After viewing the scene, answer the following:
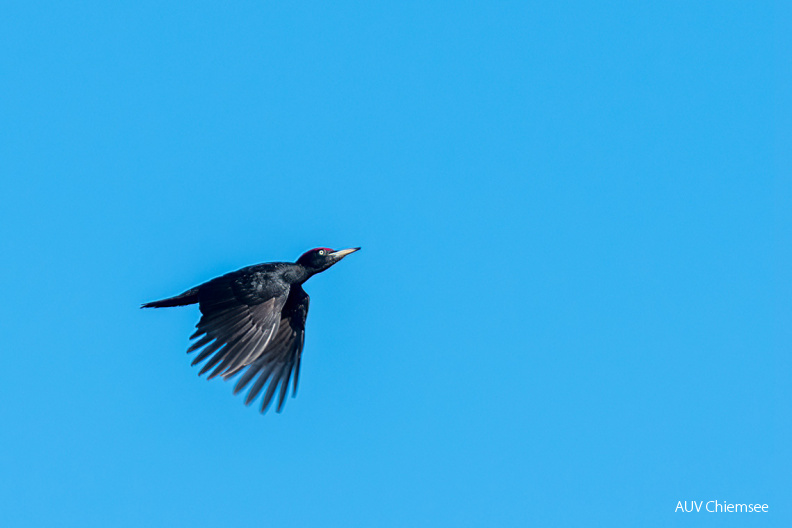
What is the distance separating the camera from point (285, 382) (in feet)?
50.7

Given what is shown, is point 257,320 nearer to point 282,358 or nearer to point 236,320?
point 236,320

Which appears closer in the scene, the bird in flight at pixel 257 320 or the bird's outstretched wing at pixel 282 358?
the bird in flight at pixel 257 320

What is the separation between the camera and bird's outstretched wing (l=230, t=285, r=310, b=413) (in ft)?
50.1

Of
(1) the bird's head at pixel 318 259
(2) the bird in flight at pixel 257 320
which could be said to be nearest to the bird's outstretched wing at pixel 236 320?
(2) the bird in flight at pixel 257 320

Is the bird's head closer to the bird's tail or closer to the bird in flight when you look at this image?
the bird in flight


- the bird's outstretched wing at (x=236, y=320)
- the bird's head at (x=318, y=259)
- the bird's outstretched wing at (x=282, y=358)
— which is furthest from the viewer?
the bird's head at (x=318, y=259)

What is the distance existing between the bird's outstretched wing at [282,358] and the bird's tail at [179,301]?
4.28 ft

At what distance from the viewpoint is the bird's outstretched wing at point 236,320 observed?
1430cm

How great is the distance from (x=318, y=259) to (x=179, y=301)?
7.18 feet

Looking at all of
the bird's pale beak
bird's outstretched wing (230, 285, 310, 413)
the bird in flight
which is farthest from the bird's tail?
the bird's pale beak

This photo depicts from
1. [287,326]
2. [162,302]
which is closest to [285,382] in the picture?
[287,326]

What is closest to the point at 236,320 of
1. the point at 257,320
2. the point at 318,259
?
the point at 257,320

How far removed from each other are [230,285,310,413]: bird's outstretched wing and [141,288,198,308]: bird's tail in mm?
1305

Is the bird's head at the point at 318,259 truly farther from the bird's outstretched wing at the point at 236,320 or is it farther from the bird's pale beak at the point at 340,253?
the bird's outstretched wing at the point at 236,320
